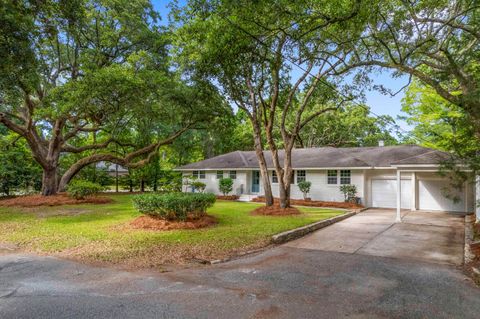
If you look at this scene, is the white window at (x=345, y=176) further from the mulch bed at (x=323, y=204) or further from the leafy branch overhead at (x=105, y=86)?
the leafy branch overhead at (x=105, y=86)

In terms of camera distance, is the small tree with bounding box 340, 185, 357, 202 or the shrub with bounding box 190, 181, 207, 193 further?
the shrub with bounding box 190, 181, 207, 193

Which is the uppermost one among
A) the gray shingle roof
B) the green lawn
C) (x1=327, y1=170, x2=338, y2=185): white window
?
the gray shingle roof

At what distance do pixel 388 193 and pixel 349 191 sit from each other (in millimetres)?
2332

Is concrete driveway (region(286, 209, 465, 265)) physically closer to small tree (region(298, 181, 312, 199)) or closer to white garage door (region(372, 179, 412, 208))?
white garage door (region(372, 179, 412, 208))

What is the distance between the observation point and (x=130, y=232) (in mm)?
9195

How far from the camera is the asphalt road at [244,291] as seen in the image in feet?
13.6

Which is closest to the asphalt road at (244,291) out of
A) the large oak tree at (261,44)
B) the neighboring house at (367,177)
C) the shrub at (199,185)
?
the large oak tree at (261,44)

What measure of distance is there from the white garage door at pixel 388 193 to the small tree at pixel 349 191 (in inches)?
54.5

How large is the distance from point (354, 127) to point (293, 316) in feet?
106

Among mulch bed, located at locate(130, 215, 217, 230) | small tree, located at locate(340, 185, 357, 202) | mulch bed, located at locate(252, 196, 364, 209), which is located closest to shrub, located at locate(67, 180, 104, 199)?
mulch bed, located at locate(130, 215, 217, 230)

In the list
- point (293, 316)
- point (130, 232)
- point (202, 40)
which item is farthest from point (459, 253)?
point (202, 40)

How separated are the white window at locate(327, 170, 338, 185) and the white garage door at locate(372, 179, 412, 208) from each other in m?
2.26

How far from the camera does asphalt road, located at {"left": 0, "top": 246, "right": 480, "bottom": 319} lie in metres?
4.15

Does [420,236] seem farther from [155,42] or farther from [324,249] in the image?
[155,42]
